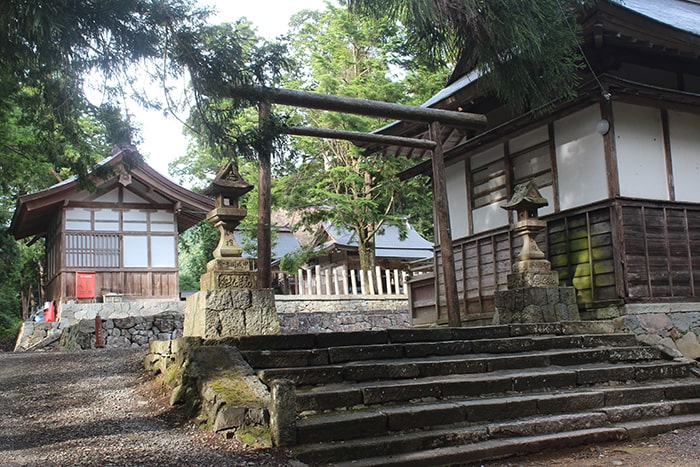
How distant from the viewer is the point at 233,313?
740 centimetres

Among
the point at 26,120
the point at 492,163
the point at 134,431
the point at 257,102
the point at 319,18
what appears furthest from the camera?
the point at 319,18

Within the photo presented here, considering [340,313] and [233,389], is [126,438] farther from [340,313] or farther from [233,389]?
[340,313]

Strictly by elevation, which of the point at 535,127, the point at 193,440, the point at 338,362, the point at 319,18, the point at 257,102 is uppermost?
the point at 319,18

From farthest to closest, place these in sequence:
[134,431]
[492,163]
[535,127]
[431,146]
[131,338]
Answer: [131,338] → [492,163] → [535,127] → [431,146] → [134,431]

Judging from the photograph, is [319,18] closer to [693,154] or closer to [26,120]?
[693,154]

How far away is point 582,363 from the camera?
7.90 meters

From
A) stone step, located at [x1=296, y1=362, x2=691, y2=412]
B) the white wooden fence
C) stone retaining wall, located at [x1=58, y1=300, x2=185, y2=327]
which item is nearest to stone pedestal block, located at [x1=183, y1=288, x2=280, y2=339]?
stone step, located at [x1=296, y1=362, x2=691, y2=412]

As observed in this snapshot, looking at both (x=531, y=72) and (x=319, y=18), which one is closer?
(x=531, y=72)

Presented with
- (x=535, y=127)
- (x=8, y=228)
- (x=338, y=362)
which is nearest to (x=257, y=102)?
(x=338, y=362)

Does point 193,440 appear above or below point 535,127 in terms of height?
below

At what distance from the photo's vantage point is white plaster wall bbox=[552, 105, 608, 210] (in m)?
10.3

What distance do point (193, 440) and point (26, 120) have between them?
4668 mm

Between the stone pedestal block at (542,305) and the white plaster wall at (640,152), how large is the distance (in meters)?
2.04

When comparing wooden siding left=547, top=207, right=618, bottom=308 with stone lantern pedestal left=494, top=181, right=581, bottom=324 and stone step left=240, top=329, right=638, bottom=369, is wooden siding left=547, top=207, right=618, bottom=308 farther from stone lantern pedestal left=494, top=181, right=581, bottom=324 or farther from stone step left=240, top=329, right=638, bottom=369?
stone step left=240, top=329, right=638, bottom=369
